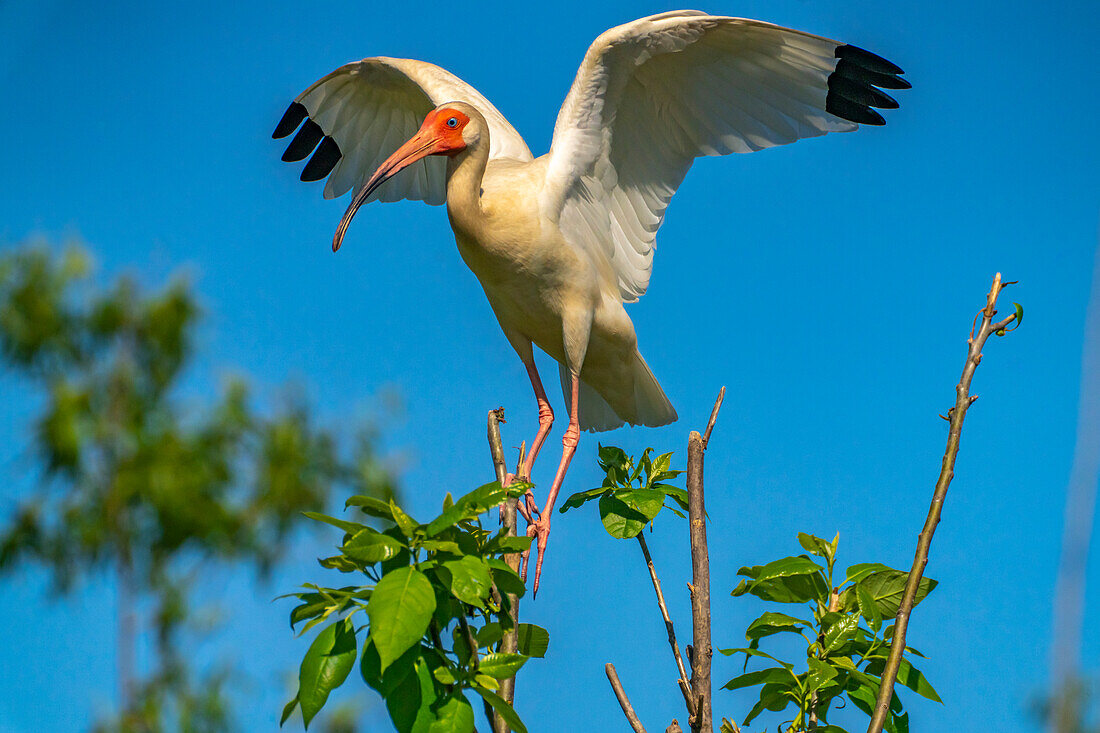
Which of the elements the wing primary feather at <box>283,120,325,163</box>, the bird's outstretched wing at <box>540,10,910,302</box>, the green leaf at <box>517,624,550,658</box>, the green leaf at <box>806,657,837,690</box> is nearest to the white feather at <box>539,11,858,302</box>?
the bird's outstretched wing at <box>540,10,910,302</box>

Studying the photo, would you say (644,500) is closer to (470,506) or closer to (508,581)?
(508,581)

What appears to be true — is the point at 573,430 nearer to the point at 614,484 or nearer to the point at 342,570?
the point at 614,484

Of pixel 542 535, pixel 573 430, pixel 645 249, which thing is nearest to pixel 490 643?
pixel 542 535

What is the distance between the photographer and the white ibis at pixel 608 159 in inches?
185

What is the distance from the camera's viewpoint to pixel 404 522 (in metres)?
2.02

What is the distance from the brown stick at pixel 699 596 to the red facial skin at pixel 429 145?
2460mm

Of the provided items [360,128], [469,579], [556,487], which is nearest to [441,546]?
[469,579]

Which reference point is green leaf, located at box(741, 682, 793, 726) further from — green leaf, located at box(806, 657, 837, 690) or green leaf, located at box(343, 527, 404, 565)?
green leaf, located at box(343, 527, 404, 565)

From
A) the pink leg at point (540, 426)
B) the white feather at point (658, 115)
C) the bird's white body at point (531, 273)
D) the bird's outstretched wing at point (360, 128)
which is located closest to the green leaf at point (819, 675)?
the pink leg at point (540, 426)

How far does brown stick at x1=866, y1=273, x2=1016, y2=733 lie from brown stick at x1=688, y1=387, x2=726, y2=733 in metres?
0.50

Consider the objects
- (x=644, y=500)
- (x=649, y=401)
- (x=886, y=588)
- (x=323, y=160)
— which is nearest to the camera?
(x=886, y=588)

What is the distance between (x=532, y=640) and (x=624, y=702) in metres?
0.28

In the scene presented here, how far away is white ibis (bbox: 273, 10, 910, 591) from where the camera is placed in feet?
15.4

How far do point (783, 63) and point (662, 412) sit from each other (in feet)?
6.15
